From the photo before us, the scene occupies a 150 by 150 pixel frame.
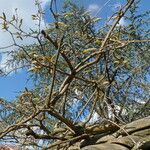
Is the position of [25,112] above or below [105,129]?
above

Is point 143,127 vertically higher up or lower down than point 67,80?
lower down

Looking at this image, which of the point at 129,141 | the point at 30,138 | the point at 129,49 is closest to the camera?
the point at 129,141

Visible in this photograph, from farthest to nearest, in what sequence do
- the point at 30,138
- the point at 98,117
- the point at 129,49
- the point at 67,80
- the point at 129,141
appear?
the point at 129,49, the point at 98,117, the point at 30,138, the point at 67,80, the point at 129,141

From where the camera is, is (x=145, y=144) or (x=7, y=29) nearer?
(x=145, y=144)

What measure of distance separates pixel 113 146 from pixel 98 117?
2.00 m

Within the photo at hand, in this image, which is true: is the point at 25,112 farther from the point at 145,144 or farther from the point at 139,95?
the point at 139,95

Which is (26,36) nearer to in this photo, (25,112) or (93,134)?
(25,112)

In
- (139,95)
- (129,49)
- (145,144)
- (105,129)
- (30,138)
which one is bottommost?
(145,144)

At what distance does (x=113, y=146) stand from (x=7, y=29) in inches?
59.4

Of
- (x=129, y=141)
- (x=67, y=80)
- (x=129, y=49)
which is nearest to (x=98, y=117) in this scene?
(x=67, y=80)

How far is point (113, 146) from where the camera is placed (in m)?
4.59

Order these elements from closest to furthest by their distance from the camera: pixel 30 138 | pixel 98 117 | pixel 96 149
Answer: pixel 96 149
pixel 30 138
pixel 98 117

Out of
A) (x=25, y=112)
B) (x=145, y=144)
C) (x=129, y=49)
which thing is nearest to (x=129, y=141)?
(x=145, y=144)

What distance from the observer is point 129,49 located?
10852 millimetres
